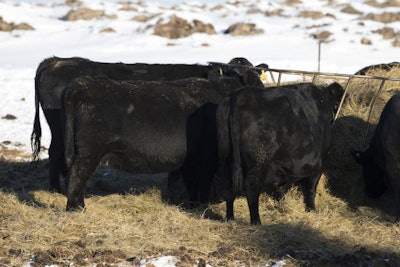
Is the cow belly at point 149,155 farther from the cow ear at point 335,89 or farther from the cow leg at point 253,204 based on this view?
the cow ear at point 335,89

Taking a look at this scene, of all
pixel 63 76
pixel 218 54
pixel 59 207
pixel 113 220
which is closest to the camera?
pixel 113 220

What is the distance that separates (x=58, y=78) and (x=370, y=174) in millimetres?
4142

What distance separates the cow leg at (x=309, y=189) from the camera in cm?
768

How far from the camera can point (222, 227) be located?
21.2 feet

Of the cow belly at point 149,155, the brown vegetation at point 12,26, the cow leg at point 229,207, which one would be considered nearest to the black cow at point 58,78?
the cow belly at point 149,155

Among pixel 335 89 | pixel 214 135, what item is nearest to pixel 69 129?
pixel 214 135

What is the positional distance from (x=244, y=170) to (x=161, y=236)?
4.40ft

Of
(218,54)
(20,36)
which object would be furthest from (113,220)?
(20,36)

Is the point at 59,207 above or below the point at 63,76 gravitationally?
below

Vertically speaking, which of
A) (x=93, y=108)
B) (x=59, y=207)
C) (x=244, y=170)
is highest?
(x=93, y=108)

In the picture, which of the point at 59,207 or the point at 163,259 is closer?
the point at 163,259

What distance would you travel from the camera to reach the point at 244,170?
7016mm

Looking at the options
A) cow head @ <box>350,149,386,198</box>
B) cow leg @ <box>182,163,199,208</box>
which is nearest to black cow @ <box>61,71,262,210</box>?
cow leg @ <box>182,163,199,208</box>

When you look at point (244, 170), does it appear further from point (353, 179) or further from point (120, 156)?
point (353, 179)
